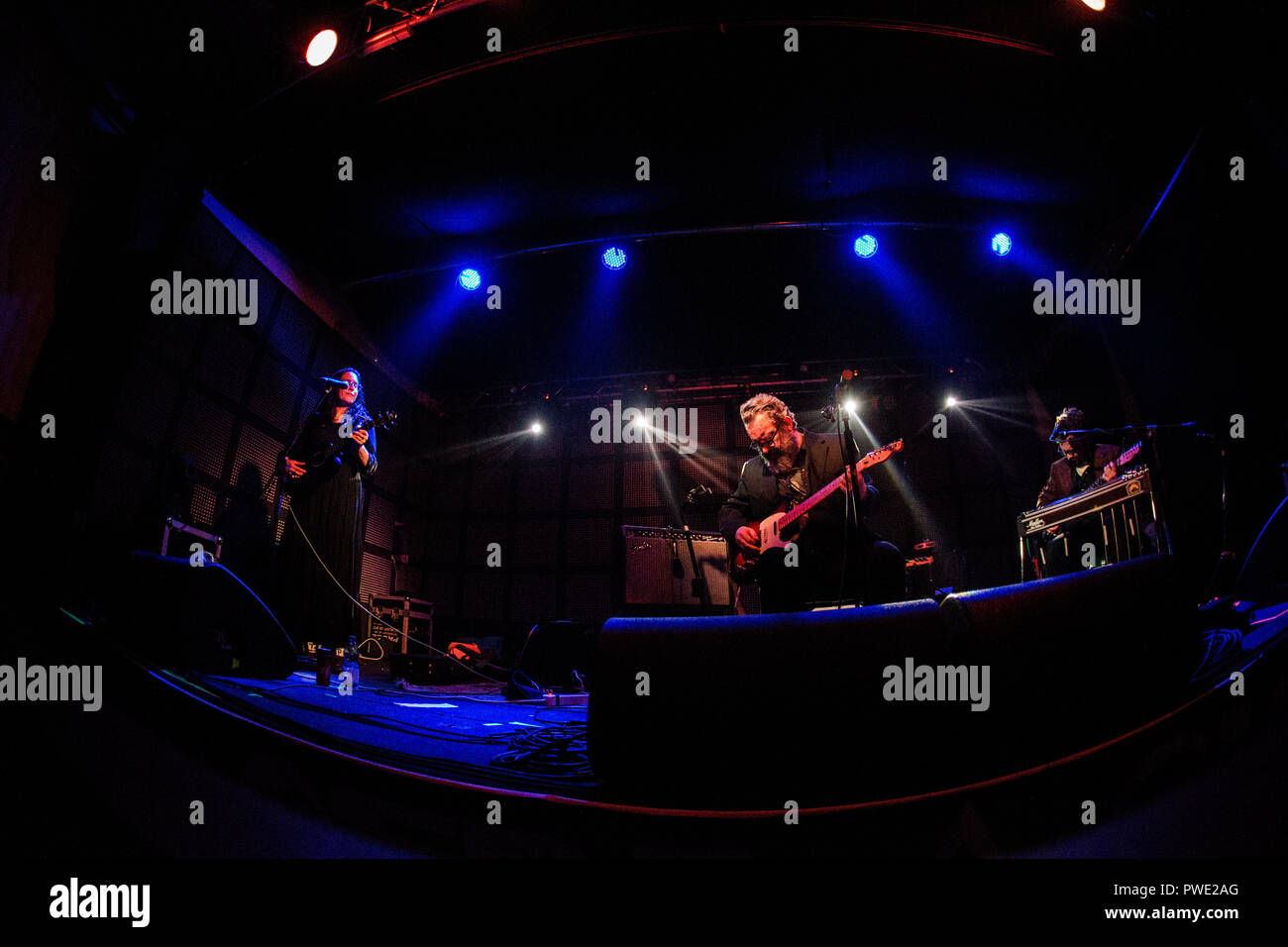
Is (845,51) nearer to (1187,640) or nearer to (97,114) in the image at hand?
(1187,640)

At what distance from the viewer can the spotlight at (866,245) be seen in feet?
20.7

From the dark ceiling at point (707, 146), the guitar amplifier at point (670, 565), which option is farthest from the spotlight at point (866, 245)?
the guitar amplifier at point (670, 565)

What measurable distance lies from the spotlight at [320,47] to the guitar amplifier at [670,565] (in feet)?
16.6

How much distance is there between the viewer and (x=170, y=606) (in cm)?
218

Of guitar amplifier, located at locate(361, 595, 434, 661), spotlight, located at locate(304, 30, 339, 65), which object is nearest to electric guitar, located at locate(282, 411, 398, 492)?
guitar amplifier, located at locate(361, 595, 434, 661)

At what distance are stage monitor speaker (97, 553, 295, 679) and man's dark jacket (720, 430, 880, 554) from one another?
9.89 feet

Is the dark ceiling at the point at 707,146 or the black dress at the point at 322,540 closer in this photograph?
the dark ceiling at the point at 707,146

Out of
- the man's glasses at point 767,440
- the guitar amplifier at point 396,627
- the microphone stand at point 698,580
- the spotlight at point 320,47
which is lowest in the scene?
the guitar amplifier at point 396,627

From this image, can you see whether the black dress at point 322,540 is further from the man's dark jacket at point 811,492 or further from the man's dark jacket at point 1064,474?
the man's dark jacket at point 1064,474

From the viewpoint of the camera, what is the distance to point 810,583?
347 centimetres

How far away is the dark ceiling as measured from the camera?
4.07m

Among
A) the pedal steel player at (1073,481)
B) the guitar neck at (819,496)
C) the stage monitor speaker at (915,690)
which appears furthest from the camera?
the pedal steel player at (1073,481)

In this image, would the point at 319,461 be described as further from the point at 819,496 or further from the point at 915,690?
the point at 915,690

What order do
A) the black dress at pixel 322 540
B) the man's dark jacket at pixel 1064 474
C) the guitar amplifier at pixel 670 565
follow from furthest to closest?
the guitar amplifier at pixel 670 565
the man's dark jacket at pixel 1064 474
the black dress at pixel 322 540
